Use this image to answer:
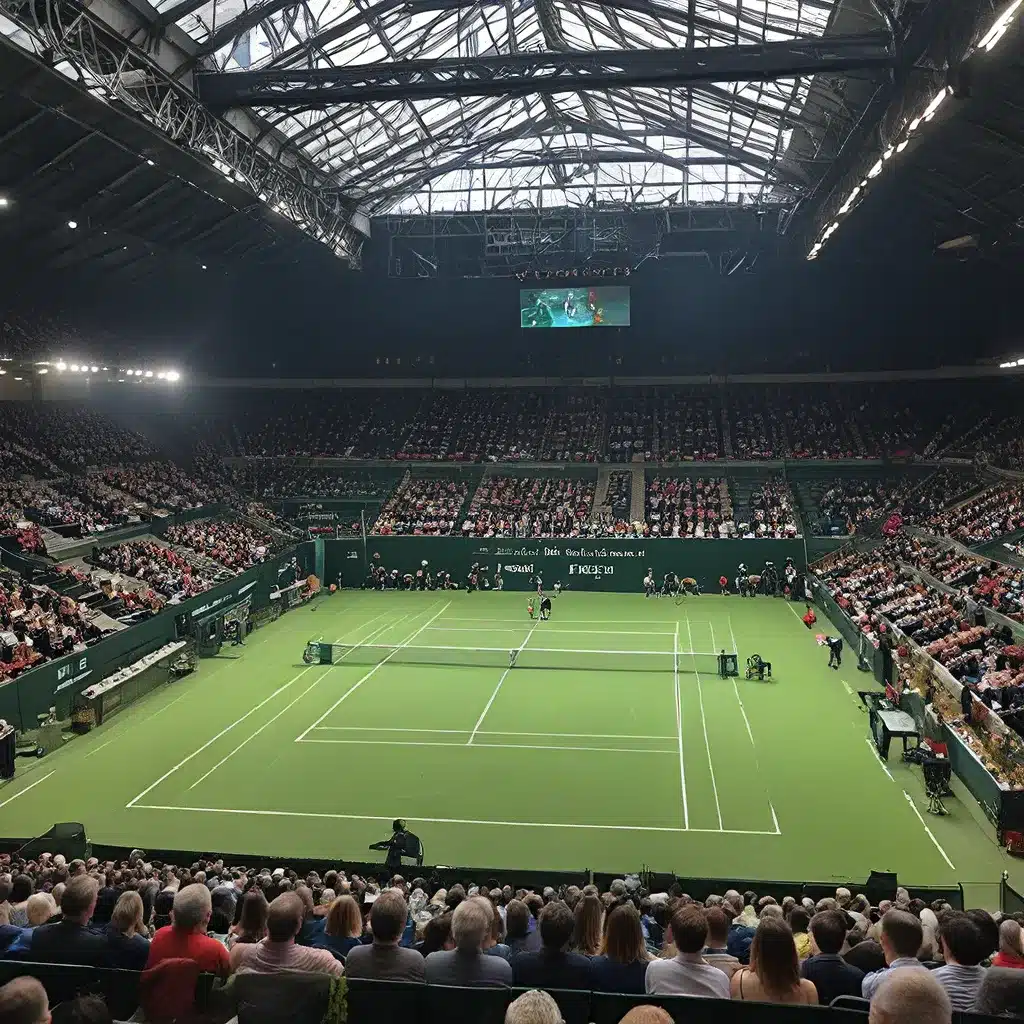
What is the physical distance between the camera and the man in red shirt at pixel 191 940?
5.74m

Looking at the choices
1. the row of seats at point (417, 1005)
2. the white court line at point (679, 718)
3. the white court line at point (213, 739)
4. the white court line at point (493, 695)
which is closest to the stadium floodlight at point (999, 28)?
the white court line at point (679, 718)

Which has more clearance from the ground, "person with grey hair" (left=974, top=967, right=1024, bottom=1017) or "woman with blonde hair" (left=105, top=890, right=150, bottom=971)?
"person with grey hair" (left=974, top=967, right=1024, bottom=1017)

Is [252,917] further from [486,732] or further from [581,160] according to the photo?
[581,160]

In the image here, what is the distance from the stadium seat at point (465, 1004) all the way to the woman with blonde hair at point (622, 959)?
0.85 meters

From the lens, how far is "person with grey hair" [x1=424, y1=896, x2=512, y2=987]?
5559 millimetres

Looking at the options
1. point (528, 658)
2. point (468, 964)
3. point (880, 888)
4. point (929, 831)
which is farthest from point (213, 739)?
point (468, 964)

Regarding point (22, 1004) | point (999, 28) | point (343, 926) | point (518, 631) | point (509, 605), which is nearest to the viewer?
point (22, 1004)

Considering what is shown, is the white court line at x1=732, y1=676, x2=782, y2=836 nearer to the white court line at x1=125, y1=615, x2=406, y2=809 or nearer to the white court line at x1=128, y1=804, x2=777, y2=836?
the white court line at x1=128, y1=804, x2=777, y2=836

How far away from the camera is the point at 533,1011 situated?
13.4ft

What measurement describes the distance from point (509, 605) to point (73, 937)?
109ft

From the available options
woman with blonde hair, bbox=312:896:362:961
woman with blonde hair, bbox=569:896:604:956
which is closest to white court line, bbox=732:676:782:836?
woman with blonde hair, bbox=569:896:604:956

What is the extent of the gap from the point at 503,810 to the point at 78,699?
12424 millimetres

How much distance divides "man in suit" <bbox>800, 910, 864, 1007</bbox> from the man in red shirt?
12.6 feet

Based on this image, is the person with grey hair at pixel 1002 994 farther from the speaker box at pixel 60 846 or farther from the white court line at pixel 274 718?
the white court line at pixel 274 718
